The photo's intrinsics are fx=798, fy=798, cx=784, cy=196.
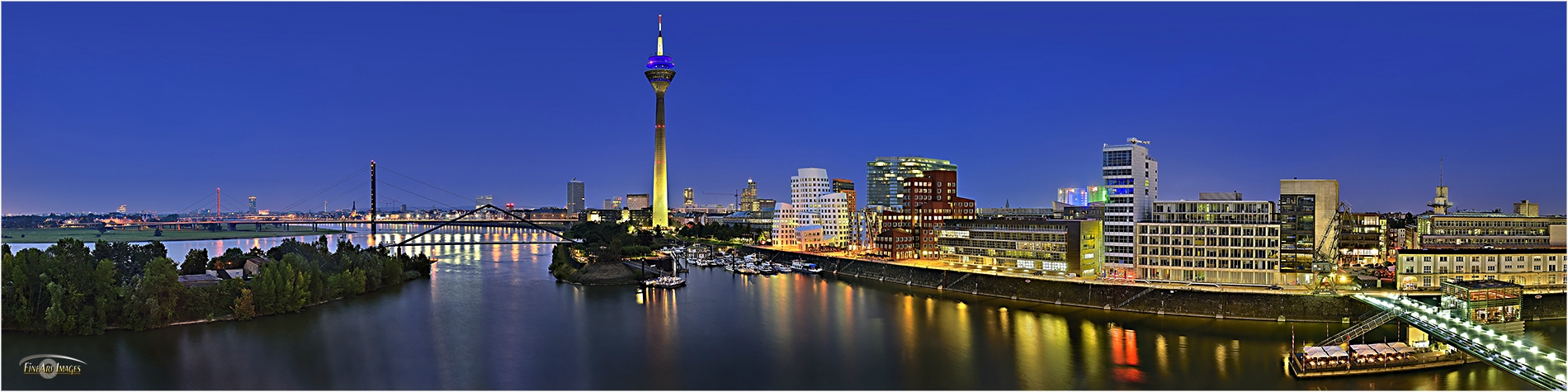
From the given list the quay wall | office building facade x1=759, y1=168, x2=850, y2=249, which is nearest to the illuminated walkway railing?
the quay wall

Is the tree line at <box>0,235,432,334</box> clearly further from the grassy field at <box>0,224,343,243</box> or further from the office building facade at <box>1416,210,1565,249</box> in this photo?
the grassy field at <box>0,224,343,243</box>

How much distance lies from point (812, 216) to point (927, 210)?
9.40 m

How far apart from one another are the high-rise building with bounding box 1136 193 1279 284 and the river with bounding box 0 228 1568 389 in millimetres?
2550

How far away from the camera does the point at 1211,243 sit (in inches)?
719

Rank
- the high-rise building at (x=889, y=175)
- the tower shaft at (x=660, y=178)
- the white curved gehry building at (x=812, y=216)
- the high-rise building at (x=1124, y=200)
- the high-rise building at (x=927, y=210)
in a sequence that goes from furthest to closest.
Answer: the high-rise building at (x=889, y=175), the tower shaft at (x=660, y=178), the white curved gehry building at (x=812, y=216), the high-rise building at (x=927, y=210), the high-rise building at (x=1124, y=200)

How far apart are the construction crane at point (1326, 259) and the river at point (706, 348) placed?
213 cm

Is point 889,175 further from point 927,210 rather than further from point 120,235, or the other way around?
point 120,235

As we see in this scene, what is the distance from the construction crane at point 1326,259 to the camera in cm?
1719

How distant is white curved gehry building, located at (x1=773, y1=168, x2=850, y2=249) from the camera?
1389 inches

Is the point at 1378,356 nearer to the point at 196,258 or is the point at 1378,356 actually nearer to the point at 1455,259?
the point at 1455,259

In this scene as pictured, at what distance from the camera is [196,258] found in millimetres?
20469

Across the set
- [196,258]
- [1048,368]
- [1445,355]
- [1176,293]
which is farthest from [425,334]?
[1445,355]

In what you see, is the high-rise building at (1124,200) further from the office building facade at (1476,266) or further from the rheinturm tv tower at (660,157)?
the rheinturm tv tower at (660,157)

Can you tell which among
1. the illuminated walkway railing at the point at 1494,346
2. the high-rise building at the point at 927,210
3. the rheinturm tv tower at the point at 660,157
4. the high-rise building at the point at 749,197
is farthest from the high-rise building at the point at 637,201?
the illuminated walkway railing at the point at 1494,346
